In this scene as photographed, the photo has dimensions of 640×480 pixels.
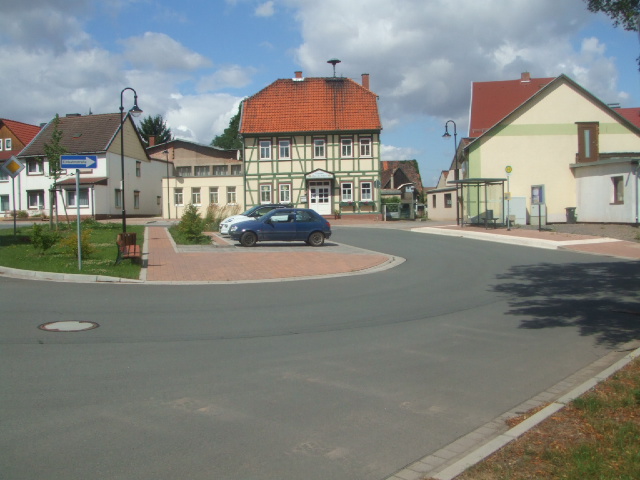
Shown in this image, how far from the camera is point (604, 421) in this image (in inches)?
204

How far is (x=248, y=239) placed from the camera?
23.7 meters

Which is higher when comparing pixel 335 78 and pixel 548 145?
pixel 335 78

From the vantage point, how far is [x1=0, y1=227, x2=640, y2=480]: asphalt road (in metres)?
4.79

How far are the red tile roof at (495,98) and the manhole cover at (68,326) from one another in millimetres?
41199

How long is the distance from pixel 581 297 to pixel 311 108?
39.3 m

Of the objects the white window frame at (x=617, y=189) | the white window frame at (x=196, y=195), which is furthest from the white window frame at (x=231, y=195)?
the white window frame at (x=617, y=189)

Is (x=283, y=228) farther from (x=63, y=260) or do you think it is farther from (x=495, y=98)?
(x=495, y=98)

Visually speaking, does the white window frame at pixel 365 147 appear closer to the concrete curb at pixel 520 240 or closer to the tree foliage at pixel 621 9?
the concrete curb at pixel 520 240

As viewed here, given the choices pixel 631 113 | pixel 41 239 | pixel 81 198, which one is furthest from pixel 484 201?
pixel 81 198

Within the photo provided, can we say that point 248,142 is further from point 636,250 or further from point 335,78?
point 636,250

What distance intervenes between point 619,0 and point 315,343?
737cm

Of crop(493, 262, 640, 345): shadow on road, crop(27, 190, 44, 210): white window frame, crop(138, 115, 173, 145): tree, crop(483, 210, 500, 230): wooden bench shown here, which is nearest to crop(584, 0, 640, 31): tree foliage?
crop(493, 262, 640, 345): shadow on road

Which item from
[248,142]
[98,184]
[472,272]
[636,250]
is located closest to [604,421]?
[472,272]

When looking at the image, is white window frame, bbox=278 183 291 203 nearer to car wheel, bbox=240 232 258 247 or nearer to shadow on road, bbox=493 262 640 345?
car wheel, bbox=240 232 258 247
